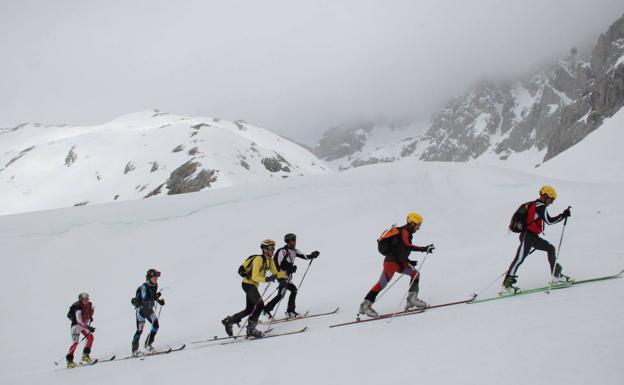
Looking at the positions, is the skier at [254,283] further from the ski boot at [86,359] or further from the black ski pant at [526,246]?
the black ski pant at [526,246]

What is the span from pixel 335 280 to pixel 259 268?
5.26m

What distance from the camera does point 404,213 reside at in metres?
17.9

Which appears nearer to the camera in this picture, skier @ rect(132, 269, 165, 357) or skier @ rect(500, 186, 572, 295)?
skier @ rect(500, 186, 572, 295)

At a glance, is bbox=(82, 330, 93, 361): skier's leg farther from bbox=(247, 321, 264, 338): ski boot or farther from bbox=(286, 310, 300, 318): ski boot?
bbox=(286, 310, 300, 318): ski boot

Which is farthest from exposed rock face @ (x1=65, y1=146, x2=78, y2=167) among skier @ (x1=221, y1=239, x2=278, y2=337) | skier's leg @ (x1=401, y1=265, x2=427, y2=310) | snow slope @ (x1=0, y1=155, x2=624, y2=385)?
skier's leg @ (x1=401, y1=265, x2=427, y2=310)

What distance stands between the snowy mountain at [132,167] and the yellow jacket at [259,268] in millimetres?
78848

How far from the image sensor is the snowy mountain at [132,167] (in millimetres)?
99688

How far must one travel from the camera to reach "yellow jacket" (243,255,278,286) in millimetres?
9273

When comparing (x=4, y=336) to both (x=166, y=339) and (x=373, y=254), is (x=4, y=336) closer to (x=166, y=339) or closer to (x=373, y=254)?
(x=166, y=339)

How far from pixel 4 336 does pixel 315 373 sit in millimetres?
12748

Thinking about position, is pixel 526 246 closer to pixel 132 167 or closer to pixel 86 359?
pixel 86 359

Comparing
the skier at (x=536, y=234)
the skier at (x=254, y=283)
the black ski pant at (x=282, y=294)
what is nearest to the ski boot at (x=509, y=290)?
the skier at (x=536, y=234)

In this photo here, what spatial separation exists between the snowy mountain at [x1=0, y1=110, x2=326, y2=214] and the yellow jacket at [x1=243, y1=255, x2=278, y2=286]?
7885 cm

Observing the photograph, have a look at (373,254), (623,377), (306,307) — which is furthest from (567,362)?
(373,254)
